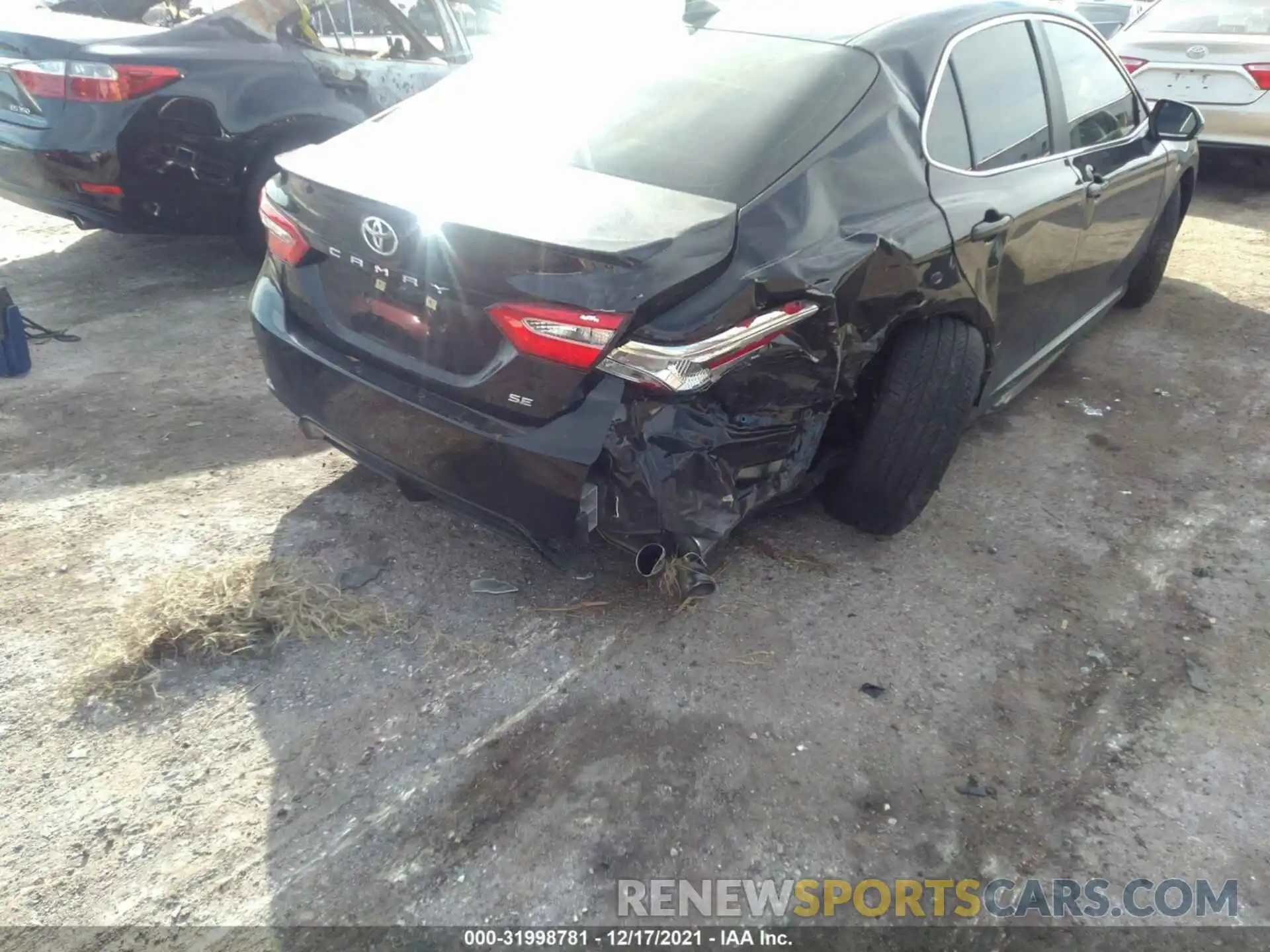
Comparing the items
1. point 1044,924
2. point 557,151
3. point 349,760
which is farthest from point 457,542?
point 1044,924

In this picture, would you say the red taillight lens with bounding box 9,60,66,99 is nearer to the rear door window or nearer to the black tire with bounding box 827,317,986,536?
the rear door window

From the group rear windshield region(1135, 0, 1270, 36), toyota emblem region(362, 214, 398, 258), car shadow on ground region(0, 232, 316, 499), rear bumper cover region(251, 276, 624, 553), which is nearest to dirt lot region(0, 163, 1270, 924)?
car shadow on ground region(0, 232, 316, 499)

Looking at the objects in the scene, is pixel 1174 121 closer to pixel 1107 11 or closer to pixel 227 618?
pixel 227 618

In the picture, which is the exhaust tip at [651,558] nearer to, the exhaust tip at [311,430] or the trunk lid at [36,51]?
the exhaust tip at [311,430]

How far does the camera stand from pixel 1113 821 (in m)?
2.23

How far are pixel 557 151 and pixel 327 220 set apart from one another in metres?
0.67

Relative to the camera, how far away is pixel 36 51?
14.4 feet

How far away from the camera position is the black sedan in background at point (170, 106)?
174 inches

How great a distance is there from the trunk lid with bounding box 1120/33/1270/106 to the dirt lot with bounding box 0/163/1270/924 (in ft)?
14.4

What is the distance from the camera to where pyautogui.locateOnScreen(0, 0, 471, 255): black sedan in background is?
4422mm

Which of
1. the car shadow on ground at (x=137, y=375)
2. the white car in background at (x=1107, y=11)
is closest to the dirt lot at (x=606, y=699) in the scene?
the car shadow on ground at (x=137, y=375)

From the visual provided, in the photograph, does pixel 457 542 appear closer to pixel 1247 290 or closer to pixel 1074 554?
pixel 1074 554

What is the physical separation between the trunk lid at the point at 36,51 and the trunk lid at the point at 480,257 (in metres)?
2.63

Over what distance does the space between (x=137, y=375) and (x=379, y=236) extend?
2285 mm
